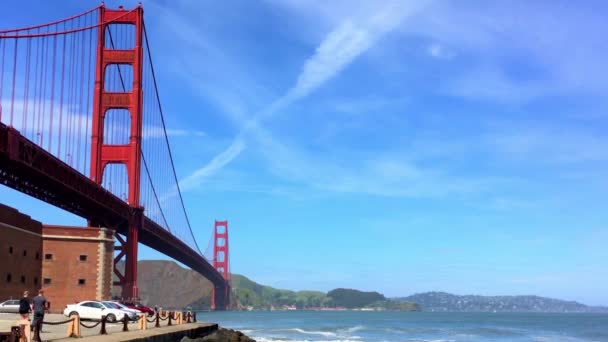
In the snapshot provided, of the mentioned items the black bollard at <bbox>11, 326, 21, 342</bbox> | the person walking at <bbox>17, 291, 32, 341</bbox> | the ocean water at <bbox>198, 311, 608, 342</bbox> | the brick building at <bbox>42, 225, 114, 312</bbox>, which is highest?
the brick building at <bbox>42, 225, 114, 312</bbox>

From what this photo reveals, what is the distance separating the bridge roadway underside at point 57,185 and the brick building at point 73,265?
2.85 meters

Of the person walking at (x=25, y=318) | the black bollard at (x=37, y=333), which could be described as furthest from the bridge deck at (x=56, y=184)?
the person walking at (x=25, y=318)

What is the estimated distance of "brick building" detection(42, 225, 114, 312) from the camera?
50.9 meters

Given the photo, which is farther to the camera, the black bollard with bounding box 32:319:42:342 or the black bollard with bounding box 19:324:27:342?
the black bollard with bounding box 32:319:42:342

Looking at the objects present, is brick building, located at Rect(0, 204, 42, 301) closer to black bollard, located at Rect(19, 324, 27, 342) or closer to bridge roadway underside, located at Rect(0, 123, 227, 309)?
bridge roadway underside, located at Rect(0, 123, 227, 309)

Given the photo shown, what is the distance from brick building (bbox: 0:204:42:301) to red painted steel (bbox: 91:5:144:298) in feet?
41.7

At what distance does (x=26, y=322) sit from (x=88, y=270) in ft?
116

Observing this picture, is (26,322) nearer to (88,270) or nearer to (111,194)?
(88,270)

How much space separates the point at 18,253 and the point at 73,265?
297 inches

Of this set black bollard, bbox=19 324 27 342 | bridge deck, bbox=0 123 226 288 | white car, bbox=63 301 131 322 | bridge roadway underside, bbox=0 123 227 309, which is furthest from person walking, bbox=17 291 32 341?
bridge deck, bbox=0 123 226 288

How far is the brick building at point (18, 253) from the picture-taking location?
4194 centimetres

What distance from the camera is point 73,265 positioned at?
51688 millimetres

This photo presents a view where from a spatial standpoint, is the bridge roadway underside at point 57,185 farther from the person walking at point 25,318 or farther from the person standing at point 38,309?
the person walking at point 25,318

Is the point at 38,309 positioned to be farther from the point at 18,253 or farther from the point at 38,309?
the point at 18,253
